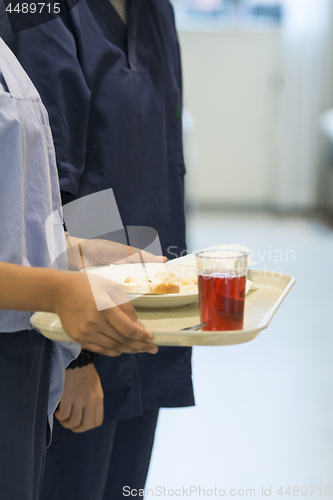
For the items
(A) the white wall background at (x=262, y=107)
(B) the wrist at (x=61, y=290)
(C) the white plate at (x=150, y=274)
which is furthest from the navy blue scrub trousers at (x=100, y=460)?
(A) the white wall background at (x=262, y=107)

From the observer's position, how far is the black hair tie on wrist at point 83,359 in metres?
0.70

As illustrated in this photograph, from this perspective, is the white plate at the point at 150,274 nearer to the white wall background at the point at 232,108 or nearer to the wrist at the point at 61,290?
the wrist at the point at 61,290

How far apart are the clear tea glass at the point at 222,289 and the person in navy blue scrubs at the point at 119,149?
0.29m

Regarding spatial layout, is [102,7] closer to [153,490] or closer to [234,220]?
[153,490]

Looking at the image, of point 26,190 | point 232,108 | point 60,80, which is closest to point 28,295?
point 26,190

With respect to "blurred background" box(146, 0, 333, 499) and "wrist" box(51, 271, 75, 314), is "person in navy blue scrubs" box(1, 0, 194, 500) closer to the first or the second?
"wrist" box(51, 271, 75, 314)

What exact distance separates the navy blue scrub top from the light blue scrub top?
150 mm

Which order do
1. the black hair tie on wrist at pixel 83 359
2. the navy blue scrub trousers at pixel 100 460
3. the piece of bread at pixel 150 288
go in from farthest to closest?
the navy blue scrub trousers at pixel 100 460 → the black hair tie on wrist at pixel 83 359 → the piece of bread at pixel 150 288

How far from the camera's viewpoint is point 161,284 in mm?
569

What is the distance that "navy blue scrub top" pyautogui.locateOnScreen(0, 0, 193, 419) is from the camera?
0.73m

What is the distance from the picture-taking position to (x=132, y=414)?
0.89m

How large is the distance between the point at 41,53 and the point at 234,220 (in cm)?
404

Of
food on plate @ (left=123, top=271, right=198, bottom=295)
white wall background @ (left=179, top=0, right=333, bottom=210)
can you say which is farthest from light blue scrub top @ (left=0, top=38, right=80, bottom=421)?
white wall background @ (left=179, top=0, right=333, bottom=210)

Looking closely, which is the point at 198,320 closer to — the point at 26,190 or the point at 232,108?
the point at 26,190
